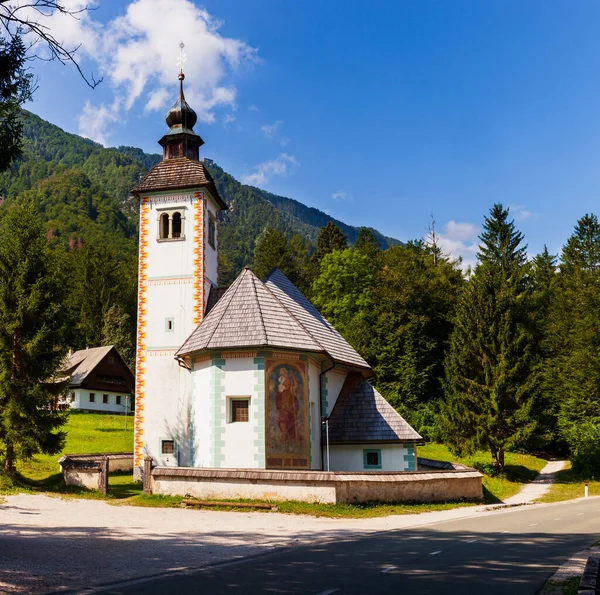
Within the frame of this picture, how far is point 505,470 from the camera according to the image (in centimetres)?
3616

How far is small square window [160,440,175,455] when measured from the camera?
2834 centimetres

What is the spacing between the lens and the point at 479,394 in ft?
117

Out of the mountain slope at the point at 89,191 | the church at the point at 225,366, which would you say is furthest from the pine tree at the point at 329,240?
the church at the point at 225,366

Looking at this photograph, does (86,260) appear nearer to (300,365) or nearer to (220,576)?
(300,365)

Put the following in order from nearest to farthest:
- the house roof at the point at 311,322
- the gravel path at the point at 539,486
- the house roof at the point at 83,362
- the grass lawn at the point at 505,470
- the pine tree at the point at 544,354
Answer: the gravel path at the point at 539,486 → the house roof at the point at 311,322 → the grass lawn at the point at 505,470 → the pine tree at the point at 544,354 → the house roof at the point at 83,362

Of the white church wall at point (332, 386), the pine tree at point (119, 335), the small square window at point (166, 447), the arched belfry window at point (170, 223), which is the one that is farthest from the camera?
the pine tree at point (119, 335)

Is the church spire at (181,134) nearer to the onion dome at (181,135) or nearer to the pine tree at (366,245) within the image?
the onion dome at (181,135)

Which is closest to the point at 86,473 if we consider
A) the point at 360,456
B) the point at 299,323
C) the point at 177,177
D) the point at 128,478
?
the point at 128,478

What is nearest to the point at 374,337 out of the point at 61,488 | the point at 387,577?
the point at 61,488

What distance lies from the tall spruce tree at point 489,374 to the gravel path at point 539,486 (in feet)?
7.59

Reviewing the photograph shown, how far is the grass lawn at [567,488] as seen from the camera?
28666mm

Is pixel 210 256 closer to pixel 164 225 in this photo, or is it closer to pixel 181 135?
pixel 164 225

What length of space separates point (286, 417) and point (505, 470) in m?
18.0

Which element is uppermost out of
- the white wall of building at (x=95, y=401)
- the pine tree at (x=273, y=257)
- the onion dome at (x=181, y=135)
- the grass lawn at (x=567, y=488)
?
the pine tree at (x=273, y=257)
